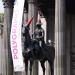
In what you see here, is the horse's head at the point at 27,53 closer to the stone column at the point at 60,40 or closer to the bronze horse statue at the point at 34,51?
the bronze horse statue at the point at 34,51

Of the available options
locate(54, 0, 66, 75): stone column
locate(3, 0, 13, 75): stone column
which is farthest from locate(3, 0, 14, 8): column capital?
locate(54, 0, 66, 75): stone column

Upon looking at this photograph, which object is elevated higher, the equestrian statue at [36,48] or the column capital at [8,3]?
the column capital at [8,3]

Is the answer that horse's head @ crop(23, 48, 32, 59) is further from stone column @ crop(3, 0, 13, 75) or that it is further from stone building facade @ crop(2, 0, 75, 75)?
stone column @ crop(3, 0, 13, 75)

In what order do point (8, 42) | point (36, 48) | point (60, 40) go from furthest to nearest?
1. point (8, 42)
2. point (36, 48)
3. point (60, 40)

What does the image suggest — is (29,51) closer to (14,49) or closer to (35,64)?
(14,49)

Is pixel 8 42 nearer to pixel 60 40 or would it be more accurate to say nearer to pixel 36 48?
pixel 36 48

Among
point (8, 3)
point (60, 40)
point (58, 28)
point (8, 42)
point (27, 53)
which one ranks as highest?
point (8, 3)

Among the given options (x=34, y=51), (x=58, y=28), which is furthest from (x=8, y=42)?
(x=58, y=28)

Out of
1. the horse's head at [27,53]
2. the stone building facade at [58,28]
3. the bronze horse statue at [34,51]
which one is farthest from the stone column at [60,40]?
the horse's head at [27,53]

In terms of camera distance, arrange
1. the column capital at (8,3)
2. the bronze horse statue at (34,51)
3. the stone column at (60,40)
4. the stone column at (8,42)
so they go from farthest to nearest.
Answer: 1. the column capital at (8,3)
2. the stone column at (8,42)
3. the bronze horse statue at (34,51)
4. the stone column at (60,40)

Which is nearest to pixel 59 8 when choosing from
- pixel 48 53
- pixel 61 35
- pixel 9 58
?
pixel 61 35

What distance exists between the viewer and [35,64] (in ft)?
116

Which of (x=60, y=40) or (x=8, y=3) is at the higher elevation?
(x=8, y=3)

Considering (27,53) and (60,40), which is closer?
(60,40)
